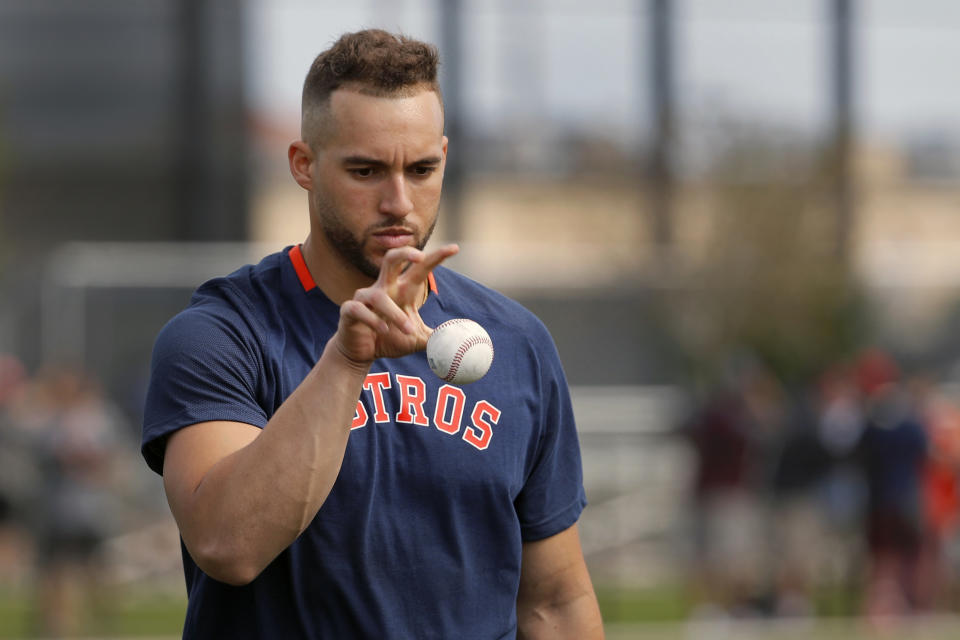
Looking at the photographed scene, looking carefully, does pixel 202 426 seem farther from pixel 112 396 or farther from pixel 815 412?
pixel 112 396

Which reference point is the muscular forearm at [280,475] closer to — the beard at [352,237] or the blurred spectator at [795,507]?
the beard at [352,237]

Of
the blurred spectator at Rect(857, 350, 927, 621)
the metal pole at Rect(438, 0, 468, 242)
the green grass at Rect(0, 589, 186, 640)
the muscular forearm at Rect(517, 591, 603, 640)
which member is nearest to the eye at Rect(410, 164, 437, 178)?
the muscular forearm at Rect(517, 591, 603, 640)

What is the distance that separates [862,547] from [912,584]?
67 cm

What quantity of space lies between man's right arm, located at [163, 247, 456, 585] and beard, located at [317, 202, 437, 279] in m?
0.24

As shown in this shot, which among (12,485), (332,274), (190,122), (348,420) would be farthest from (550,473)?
(190,122)

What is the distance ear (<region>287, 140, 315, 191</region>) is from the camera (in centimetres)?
303

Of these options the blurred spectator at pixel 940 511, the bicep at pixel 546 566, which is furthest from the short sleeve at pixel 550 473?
the blurred spectator at pixel 940 511

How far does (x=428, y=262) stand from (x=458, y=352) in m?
0.21

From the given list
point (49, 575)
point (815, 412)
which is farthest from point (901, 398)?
point (49, 575)

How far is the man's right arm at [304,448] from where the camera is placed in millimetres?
2629

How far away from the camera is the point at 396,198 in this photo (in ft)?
9.38

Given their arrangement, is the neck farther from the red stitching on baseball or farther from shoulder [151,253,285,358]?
the red stitching on baseball

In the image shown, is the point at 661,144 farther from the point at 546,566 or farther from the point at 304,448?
the point at 304,448

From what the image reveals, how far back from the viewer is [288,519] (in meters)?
2.66
